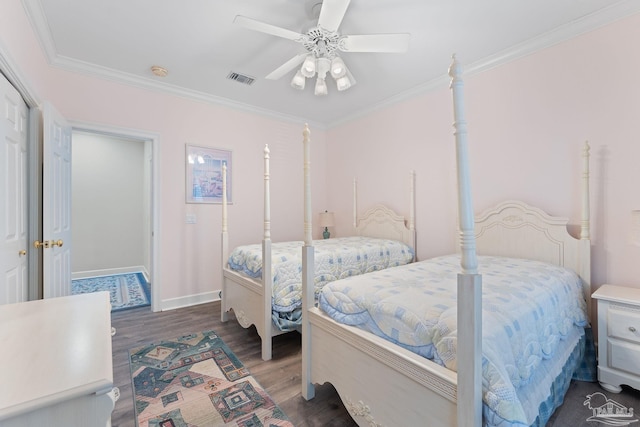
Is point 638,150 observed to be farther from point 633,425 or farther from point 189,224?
point 189,224

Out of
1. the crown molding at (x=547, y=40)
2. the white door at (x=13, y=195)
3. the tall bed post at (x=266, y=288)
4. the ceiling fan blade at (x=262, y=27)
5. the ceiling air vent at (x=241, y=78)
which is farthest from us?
the ceiling air vent at (x=241, y=78)

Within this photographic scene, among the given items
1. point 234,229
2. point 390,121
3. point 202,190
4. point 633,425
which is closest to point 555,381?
point 633,425

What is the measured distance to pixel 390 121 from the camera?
12.6 feet

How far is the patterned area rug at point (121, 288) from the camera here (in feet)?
12.1

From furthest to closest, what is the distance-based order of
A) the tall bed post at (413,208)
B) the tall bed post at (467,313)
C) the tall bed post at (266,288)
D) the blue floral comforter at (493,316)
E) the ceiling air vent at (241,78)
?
the tall bed post at (413,208)
the ceiling air vent at (241,78)
the tall bed post at (266,288)
the blue floral comforter at (493,316)
the tall bed post at (467,313)

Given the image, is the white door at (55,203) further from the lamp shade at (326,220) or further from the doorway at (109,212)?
the lamp shade at (326,220)

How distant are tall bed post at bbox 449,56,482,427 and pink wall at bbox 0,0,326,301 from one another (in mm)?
3031

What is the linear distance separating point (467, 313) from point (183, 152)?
357 centimetres

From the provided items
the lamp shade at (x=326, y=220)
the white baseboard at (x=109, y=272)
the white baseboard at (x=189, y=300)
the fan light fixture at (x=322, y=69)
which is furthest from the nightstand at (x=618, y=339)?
the white baseboard at (x=109, y=272)

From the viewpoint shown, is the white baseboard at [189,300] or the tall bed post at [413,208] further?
the tall bed post at [413,208]

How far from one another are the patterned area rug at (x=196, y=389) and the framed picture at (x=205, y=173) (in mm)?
1812

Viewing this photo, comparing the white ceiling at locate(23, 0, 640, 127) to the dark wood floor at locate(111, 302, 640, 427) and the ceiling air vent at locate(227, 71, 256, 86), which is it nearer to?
the ceiling air vent at locate(227, 71, 256, 86)

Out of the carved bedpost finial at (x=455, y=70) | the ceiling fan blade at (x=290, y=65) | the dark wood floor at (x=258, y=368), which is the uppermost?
the ceiling fan blade at (x=290, y=65)

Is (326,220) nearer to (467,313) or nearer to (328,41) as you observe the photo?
(328,41)
